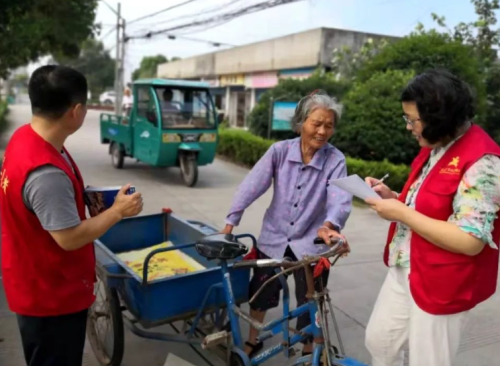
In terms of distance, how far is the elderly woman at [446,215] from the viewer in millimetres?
1579

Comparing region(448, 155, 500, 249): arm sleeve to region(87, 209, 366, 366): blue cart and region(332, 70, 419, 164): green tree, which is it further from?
region(332, 70, 419, 164): green tree

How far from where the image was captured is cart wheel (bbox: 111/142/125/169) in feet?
31.8

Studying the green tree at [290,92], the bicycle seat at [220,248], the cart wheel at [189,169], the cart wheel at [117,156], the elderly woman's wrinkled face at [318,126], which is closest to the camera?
the bicycle seat at [220,248]

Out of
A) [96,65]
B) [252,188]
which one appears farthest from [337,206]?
[96,65]

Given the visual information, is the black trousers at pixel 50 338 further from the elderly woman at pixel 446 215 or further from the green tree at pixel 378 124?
the green tree at pixel 378 124

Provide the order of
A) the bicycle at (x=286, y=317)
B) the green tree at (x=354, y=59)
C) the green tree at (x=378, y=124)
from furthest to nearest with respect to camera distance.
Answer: the green tree at (x=354, y=59)
the green tree at (x=378, y=124)
the bicycle at (x=286, y=317)

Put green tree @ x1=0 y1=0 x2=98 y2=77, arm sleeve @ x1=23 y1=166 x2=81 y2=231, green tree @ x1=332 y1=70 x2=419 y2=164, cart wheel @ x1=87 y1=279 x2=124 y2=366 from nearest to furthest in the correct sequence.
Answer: arm sleeve @ x1=23 y1=166 x2=81 y2=231 → cart wheel @ x1=87 y1=279 x2=124 y2=366 → green tree @ x1=332 y1=70 x2=419 y2=164 → green tree @ x1=0 y1=0 x2=98 y2=77

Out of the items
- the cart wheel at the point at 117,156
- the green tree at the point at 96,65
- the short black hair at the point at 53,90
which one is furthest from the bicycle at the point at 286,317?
the green tree at the point at 96,65

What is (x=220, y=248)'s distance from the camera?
2273 mm

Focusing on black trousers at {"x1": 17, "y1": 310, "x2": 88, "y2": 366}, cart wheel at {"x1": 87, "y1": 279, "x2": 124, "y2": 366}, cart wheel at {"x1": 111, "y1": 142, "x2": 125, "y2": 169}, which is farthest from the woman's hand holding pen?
cart wheel at {"x1": 111, "y1": 142, "x2": 125, "y2": 169}

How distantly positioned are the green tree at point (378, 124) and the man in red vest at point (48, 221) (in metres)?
6.73

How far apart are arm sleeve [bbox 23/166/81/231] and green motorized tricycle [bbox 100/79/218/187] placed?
6.43 m

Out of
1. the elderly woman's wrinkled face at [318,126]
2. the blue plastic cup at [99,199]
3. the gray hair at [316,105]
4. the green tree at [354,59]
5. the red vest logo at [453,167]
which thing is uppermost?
the green tree at [354,59]

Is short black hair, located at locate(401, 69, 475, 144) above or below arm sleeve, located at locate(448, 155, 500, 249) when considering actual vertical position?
above
